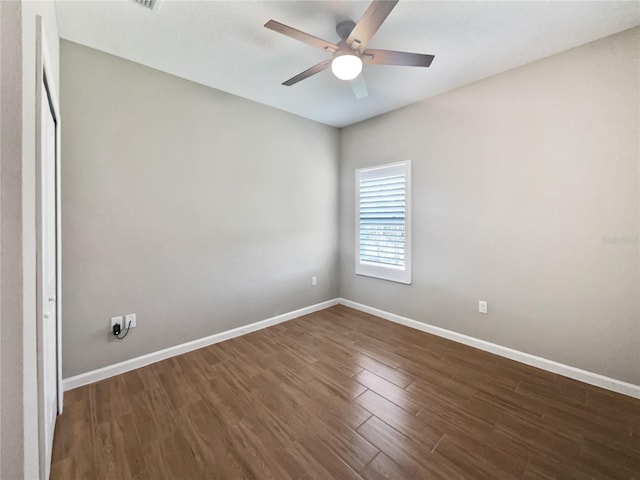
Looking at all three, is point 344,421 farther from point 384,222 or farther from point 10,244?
point 384,222

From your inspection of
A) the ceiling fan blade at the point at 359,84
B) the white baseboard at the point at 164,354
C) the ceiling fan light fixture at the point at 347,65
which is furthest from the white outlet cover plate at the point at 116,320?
the ceiling fan blade at the point at 359,84

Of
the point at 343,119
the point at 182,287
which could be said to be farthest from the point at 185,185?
the point at 343,119

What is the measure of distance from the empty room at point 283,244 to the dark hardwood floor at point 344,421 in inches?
0.6

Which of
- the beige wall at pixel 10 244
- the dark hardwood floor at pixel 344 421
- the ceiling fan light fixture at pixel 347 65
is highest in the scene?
the ceiling fan light fixture at pixel 347 65

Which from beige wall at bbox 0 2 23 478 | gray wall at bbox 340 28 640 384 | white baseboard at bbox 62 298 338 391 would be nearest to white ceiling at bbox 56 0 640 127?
gray wall at bbox 340 28 640 384

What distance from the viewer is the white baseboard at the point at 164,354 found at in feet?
6.81

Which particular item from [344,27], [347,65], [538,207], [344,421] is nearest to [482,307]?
[538,207]

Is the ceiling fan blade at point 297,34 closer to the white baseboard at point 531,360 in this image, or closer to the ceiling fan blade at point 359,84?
the ceiling fan blade at point 359,84

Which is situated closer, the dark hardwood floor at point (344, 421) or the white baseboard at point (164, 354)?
the dark hardwood floor at point (344, 421)

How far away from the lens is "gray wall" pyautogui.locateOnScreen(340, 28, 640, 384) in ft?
6.49

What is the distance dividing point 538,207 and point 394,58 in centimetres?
178

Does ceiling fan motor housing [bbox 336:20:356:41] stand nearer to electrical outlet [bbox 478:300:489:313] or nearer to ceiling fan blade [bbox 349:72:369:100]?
ceiling fan blade [bbox 349:72:369:100]

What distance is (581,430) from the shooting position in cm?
165

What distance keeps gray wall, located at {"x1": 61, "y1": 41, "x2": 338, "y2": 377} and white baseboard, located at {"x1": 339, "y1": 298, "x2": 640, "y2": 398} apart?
1522 mm
